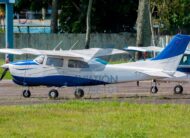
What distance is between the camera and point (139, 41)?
4838 centimetres

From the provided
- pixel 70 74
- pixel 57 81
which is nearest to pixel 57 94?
pixel 57 81

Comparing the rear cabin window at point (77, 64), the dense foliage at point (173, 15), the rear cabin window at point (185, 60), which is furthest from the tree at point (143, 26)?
the rear cabin window at point (77, 64)

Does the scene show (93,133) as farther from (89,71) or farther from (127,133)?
(89,71)

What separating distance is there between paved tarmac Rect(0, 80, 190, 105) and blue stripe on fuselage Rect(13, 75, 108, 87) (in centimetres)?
48

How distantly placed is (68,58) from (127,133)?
13143mm

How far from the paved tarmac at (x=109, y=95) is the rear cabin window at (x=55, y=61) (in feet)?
3.87

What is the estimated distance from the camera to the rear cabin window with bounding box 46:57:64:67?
2705 cm

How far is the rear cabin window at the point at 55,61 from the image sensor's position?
27.0m

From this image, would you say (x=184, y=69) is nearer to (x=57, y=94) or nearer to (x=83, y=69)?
(x=83, y=69)

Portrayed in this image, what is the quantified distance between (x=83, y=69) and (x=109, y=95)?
142 cm

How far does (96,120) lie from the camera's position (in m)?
17.0

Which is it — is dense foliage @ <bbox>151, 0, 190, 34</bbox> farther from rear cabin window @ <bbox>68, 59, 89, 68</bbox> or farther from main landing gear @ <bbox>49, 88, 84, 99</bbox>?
main landing gear @ <bbox>49, 88, 84, 99</bbox>

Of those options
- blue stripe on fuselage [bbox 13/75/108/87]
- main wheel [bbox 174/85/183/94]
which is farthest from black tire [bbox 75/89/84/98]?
main wheel [bbox 174/85/183/94]

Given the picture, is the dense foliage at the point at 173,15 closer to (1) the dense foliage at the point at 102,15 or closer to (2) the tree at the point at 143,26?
(1) the dense foliage at the point at 102,15
